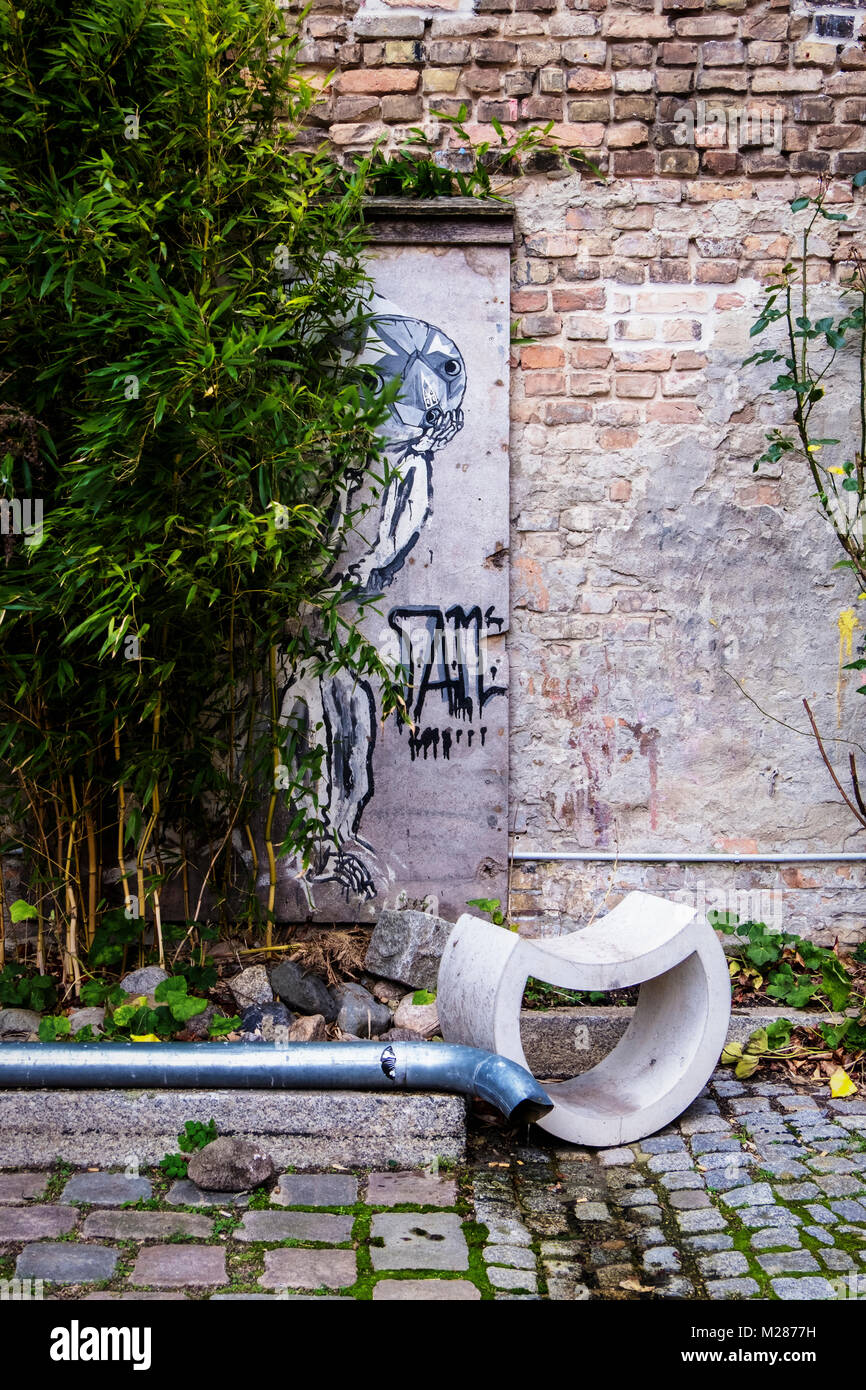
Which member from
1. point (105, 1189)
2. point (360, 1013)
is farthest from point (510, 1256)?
point (360, 1013)

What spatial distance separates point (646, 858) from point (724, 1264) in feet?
6.02

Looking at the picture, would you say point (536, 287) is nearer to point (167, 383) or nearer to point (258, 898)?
point (167, 383)

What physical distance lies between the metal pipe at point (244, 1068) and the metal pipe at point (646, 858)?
128 centimetres

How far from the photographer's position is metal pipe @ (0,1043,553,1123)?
2.97 m

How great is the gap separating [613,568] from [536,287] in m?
1.06

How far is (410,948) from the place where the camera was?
3.82 meters

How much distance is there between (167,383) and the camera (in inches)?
123

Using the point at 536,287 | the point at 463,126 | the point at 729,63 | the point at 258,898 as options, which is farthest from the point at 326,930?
the point at 729,63

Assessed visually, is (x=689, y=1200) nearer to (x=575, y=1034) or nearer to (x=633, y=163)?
(x=575, y=1034)

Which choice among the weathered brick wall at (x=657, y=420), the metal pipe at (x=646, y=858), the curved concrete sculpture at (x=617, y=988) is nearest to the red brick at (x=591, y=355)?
the weathered brick wall at (x=657, y=420)

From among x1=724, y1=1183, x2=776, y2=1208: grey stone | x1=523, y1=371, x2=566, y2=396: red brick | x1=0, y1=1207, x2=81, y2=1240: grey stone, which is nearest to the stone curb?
x1=724, y1=1183, x2=776, y2=1208: grey stone

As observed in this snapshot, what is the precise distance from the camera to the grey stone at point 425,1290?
2.33m

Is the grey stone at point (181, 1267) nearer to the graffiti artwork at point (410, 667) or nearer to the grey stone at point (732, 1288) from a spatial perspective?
the grey stone at point (732, 1288)

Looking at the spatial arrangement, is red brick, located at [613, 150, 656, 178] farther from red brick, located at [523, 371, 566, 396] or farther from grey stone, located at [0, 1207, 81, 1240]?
grey stone, located at [0, 1207, 81, 1240]
